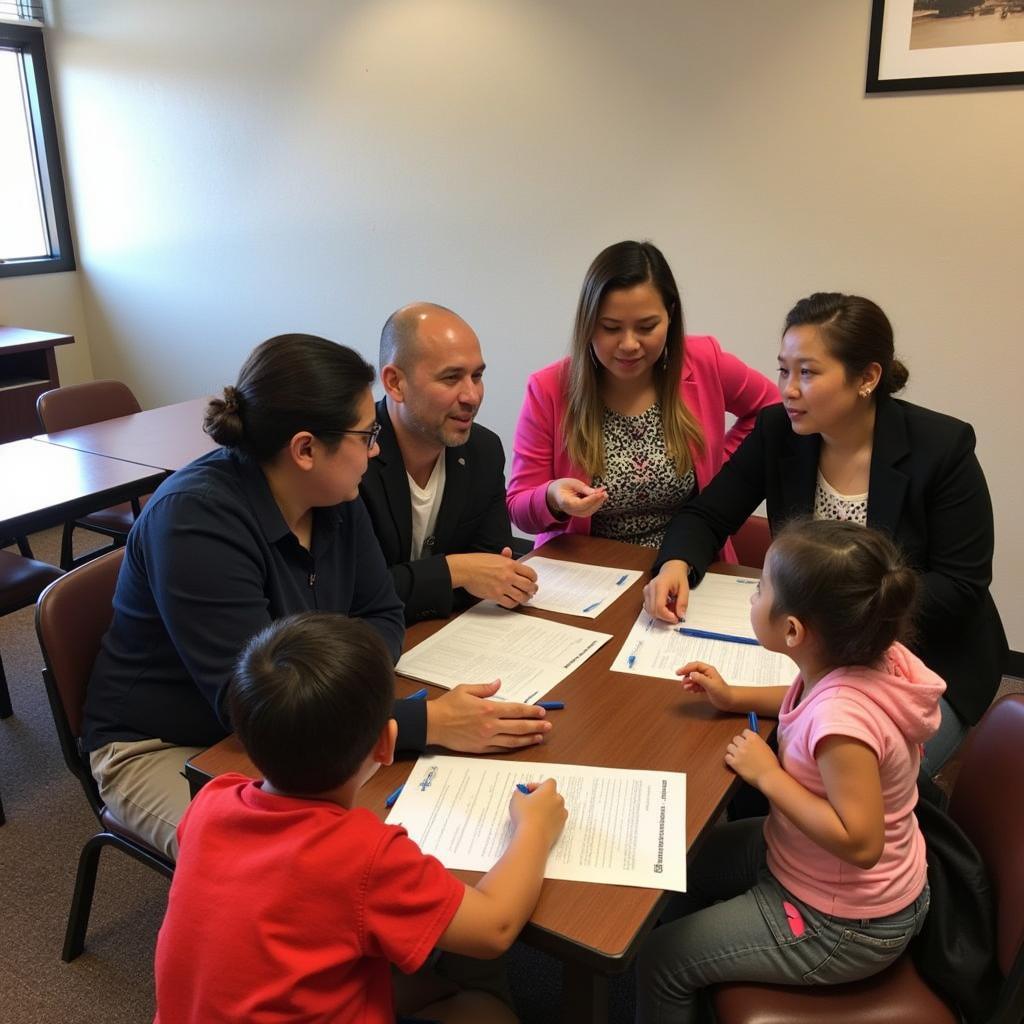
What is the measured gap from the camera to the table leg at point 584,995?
109 cm

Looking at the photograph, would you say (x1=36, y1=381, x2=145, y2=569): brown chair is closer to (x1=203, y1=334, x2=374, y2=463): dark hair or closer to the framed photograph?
(x1=203, y1=334, x2=374, y2=463): dark hair

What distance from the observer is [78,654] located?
166cm

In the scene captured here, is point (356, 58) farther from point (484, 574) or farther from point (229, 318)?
point (484, 574)

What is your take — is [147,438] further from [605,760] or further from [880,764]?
[880,764]

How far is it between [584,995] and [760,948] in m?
0.29

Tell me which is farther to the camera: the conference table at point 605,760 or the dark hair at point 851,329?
the dark hair at point 851,329

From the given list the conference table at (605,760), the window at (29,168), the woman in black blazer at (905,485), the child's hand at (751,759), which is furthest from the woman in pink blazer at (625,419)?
the window at (29,168)

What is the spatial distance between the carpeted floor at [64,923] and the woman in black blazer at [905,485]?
84 centimetres

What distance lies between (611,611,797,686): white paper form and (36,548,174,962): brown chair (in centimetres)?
92

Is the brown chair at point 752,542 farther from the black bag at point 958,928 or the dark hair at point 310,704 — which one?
the dark hair at point 310,704

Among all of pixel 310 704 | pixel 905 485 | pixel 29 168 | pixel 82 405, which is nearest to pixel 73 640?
pixel 310 704

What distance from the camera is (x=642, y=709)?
1.44 metres

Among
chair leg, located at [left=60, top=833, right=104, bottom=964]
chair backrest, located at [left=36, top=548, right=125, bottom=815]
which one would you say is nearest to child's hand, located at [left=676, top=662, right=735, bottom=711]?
chair backrest, located at [left=36, top=548, right=125, bottom=815]

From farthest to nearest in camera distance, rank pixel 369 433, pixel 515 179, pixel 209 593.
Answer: pixel 515 179 < pixel 369 433 < pixel 209 593
